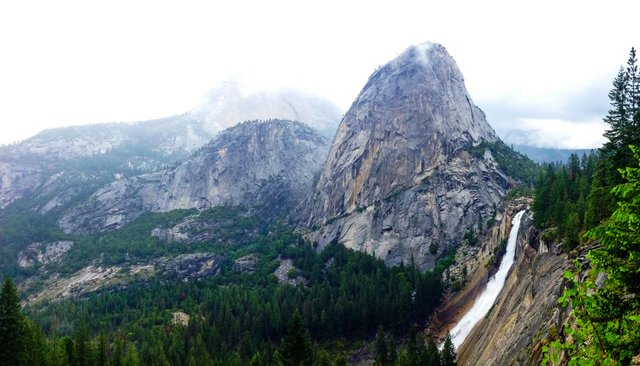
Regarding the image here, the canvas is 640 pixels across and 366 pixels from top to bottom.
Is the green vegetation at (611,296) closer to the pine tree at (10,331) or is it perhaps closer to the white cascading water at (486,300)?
the pine tree at (10,331)

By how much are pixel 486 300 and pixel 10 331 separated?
78194 mm

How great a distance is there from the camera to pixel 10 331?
5069cm

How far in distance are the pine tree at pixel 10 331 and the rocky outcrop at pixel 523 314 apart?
52204 mm

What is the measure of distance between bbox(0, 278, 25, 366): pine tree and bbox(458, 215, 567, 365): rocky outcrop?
52.2m

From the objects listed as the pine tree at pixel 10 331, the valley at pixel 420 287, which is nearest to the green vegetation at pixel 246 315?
the valley at pixel 420 287

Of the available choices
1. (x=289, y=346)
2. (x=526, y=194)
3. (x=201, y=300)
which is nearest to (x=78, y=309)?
(x=201, y=300)

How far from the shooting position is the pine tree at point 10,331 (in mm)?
50188

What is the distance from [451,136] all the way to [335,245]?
66779 millimetres

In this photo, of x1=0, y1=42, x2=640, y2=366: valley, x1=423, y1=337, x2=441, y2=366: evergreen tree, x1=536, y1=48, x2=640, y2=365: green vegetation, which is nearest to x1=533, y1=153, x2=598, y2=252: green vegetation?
x1=0, y1=42, x2=640, y2=366: valley

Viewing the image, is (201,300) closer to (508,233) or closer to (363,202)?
(363,202)

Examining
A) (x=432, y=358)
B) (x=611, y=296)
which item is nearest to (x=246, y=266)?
(x=432, y=358)

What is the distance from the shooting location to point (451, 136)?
19425cm

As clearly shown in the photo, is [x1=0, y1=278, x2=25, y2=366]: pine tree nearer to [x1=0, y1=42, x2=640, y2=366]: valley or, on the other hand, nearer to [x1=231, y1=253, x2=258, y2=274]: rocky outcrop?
[x1=0, y1=42, x2=640, y2=366]: valley

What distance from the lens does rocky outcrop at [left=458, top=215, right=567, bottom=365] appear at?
44656 mm
